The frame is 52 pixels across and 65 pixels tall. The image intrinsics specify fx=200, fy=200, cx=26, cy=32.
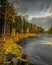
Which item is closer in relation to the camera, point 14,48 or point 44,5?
point 14,48

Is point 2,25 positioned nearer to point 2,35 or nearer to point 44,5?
point 2,35

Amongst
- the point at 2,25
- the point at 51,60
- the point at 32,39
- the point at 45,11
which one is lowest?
the point at 51,60

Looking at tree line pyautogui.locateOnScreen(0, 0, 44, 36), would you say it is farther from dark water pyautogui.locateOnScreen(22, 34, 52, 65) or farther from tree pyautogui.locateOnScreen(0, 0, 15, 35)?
dark water pyautogui.locateOnScreen(22, 34, 52, 65)

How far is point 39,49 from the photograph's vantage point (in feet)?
21.8

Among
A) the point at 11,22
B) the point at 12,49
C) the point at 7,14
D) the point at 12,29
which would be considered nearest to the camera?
the point at 12,49

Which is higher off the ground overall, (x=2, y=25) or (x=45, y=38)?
(x=2, y=25)

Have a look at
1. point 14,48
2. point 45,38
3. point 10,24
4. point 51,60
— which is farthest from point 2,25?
point 51,60

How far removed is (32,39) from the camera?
280 inches

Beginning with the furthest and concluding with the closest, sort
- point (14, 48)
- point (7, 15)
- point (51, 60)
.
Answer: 1. point (7, 15)
2. point (14, 48)
3. point (51, 60)

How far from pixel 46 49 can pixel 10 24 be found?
5.23ft

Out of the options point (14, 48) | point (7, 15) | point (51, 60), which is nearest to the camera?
point (51, 60)

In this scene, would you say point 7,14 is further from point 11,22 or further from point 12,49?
A: point 12,49

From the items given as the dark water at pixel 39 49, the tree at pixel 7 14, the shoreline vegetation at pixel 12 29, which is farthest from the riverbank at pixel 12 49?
the tree at pixel 7 14

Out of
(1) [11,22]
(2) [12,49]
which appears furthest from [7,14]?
(2) [12,49]
